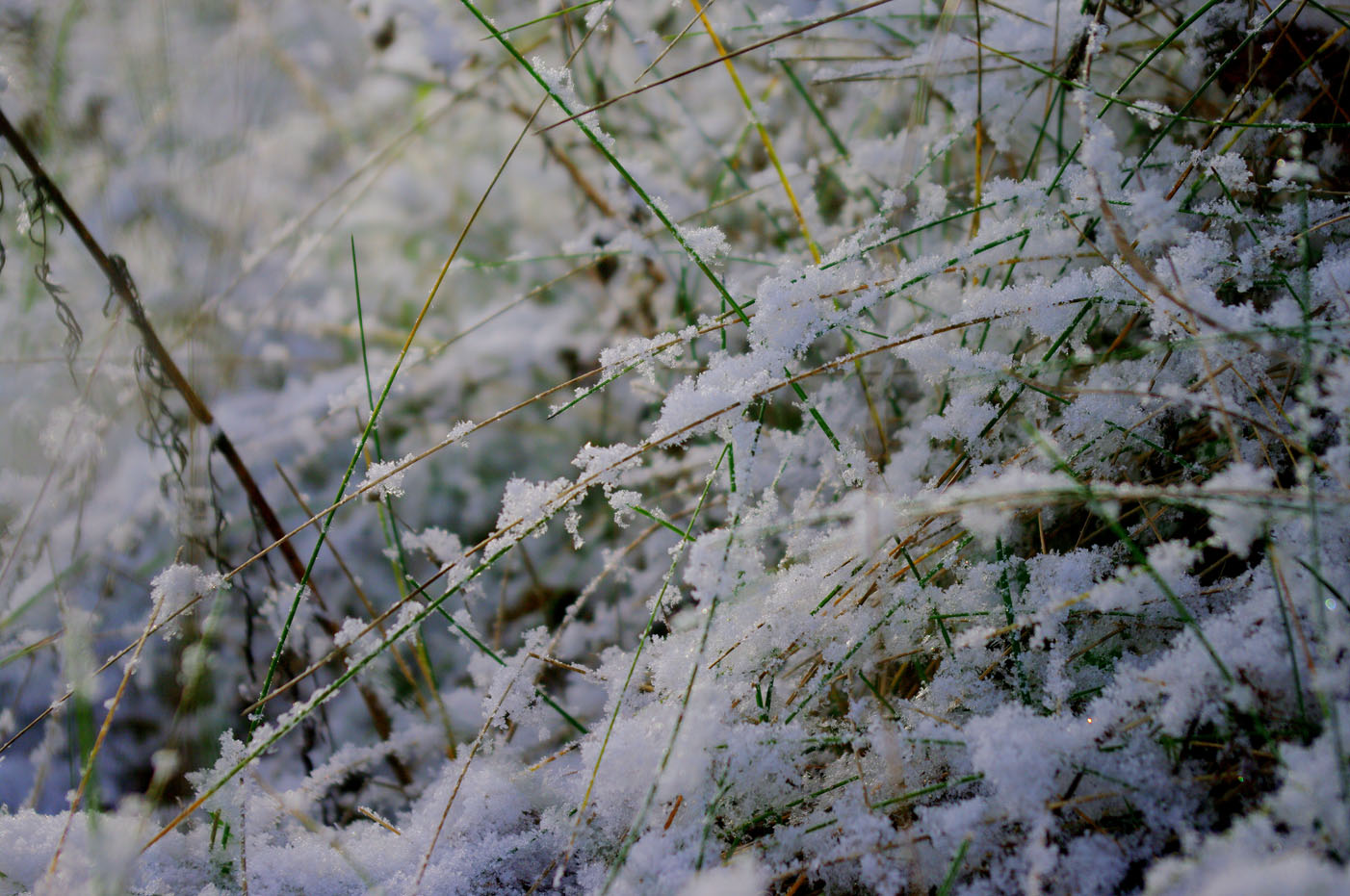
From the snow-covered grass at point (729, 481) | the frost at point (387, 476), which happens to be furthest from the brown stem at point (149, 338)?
the frost at point (387, 476)

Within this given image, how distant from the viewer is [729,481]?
777mm

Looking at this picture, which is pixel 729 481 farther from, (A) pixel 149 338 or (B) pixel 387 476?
(A) pixel 149 338

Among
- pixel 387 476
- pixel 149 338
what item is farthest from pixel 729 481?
pixel 149 338

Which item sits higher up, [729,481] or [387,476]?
[387,476]

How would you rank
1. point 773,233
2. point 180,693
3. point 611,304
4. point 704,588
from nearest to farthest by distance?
1. point 704,588
2. point 180,693
3. point 773,233
4. point 611,304

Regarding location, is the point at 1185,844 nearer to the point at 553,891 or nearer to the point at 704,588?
the point at 704,588

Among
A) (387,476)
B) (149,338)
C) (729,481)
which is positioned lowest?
(729,481)

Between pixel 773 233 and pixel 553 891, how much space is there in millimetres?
1122

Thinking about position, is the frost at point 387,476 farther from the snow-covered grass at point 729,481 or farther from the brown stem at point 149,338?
the brown stem at point 149,338

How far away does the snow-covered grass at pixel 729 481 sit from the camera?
0.53m

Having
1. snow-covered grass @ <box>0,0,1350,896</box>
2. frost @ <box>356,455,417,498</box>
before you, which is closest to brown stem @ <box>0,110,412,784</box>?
snow-covered grass @ <box>0,0,1350,896</box>

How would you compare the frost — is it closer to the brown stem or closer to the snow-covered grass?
the snow-covered grass

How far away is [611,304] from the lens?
1445 mm

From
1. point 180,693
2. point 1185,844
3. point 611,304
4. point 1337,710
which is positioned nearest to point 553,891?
point 1185,844
